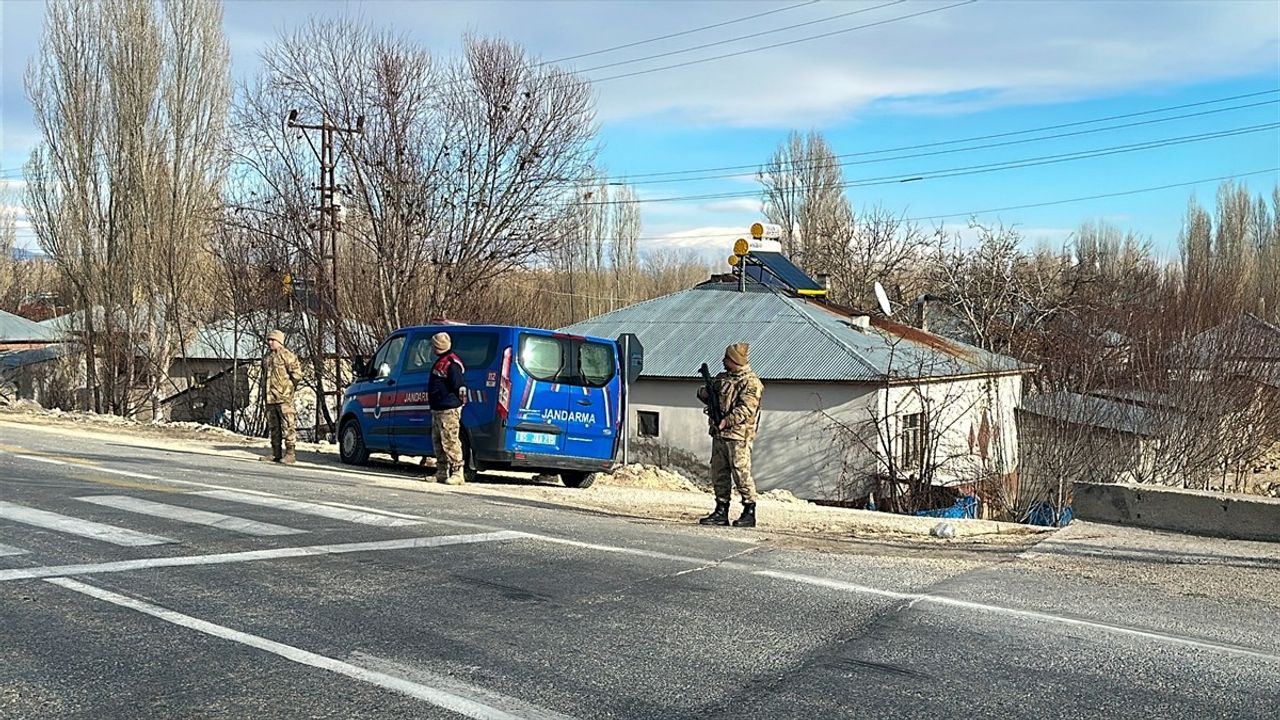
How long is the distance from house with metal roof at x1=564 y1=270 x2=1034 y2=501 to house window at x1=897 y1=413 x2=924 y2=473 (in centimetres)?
3

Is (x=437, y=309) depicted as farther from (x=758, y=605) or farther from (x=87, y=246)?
(x=758, y=605)

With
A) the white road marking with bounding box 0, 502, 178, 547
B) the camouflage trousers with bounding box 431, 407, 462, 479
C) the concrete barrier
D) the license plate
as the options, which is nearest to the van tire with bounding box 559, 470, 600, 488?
the license plate

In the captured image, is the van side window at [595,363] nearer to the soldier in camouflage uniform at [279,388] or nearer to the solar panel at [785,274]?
the soldier in camouflage uniform at [279,388]

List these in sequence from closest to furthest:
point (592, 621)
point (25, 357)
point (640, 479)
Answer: point (592, 621) → point (640, 479) → point (25, 357)

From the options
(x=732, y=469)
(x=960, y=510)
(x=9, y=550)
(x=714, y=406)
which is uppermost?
(x=714, y=406)

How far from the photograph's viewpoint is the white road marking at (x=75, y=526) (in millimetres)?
8242

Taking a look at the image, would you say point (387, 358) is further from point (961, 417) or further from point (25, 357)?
point (25, 357)

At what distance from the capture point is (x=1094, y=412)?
20359 mm

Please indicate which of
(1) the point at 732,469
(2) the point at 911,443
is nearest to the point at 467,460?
(1) the point at 732,469

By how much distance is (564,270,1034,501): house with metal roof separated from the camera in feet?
76.5

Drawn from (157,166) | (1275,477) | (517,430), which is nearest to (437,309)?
(157,166)

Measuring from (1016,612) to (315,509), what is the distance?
627 cm

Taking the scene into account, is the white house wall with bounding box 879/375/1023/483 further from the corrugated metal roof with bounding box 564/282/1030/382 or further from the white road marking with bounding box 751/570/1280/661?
the white road marking with bounding box 751/570/1280/661

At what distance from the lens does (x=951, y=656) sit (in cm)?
559
